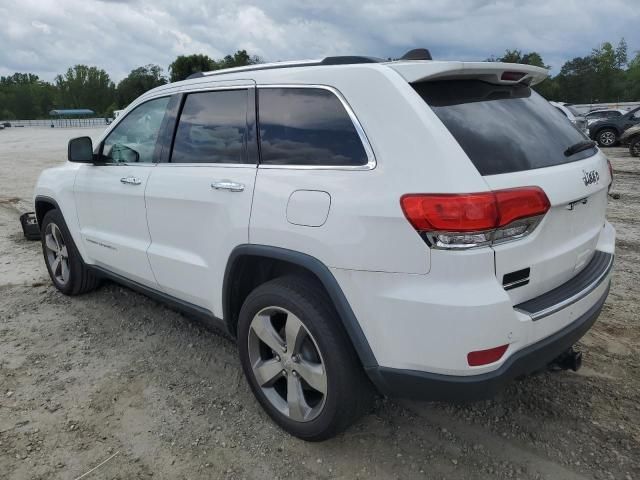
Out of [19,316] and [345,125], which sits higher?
[345,125]

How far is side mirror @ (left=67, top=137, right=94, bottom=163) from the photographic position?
3.97 m

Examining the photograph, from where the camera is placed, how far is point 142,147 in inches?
146

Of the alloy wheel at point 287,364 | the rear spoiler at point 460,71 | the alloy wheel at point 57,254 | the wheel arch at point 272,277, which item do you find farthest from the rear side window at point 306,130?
the alloy wheel at point 57,254

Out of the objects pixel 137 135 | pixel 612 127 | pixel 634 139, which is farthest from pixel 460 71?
pixel 612 127

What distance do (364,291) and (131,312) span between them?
2.87 m

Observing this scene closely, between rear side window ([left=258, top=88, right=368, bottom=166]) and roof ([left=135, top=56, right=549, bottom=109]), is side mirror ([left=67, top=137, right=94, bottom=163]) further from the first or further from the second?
rear side window ([left=258, top=88, right=368, bottom=166])

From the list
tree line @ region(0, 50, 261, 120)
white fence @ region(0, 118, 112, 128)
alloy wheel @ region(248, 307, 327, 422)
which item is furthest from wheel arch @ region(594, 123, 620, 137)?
tree line @ region(0, 50, 261, 120)

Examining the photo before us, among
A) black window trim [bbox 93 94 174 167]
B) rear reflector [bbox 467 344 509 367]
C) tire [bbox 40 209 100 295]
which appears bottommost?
tire [bbox 40 209 100 295]

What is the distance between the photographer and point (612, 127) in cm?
1884

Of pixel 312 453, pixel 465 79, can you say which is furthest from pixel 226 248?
pixel 465 79

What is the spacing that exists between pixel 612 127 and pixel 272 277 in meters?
19.6

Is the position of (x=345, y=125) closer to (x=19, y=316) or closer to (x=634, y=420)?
(x=634, y=420)

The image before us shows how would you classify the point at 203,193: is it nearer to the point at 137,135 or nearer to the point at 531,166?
the point at 137,135

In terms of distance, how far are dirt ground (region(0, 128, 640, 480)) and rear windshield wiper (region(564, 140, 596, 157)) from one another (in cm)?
140
